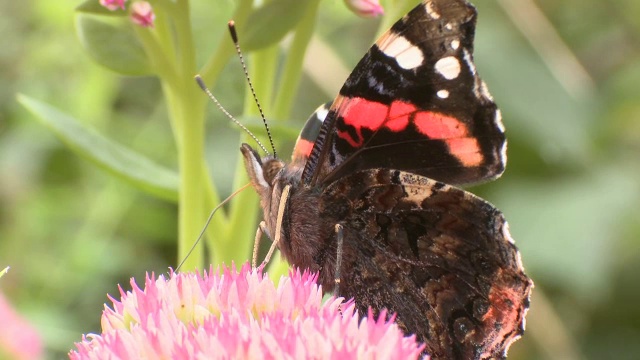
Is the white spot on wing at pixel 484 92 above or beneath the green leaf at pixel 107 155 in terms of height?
above

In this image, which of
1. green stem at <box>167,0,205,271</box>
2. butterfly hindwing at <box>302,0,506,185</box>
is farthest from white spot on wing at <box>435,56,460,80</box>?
green stem at <box>167,0,205,271</box>

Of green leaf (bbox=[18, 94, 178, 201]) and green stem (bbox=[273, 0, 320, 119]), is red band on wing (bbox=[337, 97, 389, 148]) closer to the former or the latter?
green stem (bbox=[273, 0, 320, 119])

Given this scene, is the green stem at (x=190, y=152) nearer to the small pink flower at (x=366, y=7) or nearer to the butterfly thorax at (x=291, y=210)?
the butterfly thorax at (x=291, y=210)

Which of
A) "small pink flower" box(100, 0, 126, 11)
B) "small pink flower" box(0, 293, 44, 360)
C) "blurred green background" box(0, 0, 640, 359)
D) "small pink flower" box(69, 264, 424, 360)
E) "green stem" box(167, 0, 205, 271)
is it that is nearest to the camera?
"small pink flower" box(69, 264, 424, 360)

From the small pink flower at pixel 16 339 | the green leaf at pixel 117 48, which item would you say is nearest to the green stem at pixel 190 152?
the green leaf at pixel 117 48

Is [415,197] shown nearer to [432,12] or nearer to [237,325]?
[432,12]

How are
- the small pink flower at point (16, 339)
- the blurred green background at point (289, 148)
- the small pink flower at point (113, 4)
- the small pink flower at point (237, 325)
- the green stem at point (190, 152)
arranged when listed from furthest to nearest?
the blurred green background at point (289, 148) → the small pink flower at point (16, 339) → the green stem at point (190, 152) → the small pink flower at point (113, 4) → the small pink flower at point (237, 325)

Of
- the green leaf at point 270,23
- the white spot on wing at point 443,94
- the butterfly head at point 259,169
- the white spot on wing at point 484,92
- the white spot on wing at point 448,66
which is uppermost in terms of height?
the green leaf at point 270,23
